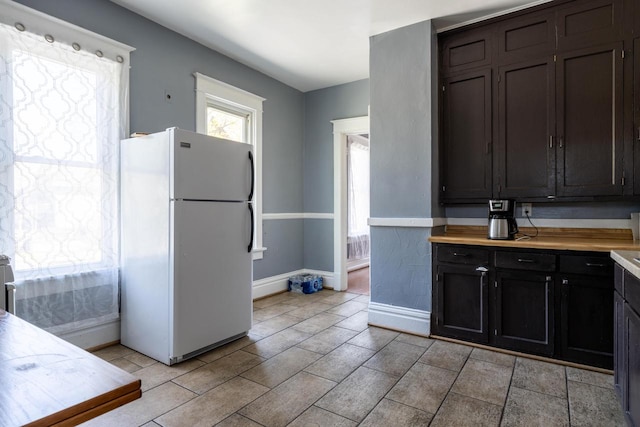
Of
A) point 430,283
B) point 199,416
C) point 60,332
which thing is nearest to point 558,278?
point 430,283

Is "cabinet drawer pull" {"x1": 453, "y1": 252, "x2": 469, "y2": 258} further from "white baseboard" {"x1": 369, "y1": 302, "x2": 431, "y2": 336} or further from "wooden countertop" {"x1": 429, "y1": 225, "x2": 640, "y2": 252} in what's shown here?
"white baseboard" {"x1": 369, "y1": 302, "x2": 431, "y2": 336}

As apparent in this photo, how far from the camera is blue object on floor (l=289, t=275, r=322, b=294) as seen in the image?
4.66 metres

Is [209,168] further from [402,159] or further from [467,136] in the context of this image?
[467,136]

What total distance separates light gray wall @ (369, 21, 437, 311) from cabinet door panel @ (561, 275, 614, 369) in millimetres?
1004

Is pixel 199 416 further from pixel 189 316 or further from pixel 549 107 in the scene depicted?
pixel 549 107

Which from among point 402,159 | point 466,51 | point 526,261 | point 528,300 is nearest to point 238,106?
point 402,159

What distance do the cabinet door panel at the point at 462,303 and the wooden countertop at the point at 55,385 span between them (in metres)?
2.70

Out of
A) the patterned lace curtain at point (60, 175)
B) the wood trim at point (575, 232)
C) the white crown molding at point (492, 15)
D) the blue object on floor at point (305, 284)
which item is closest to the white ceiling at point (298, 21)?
the white crown molding at point (492, 15)

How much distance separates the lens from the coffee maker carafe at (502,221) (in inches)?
112

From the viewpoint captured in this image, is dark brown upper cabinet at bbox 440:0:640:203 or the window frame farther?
the window frame

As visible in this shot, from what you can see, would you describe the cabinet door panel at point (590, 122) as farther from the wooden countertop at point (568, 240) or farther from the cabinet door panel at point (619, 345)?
the cabinet door panel at point (619, 345)

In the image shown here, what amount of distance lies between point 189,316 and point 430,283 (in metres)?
2.00

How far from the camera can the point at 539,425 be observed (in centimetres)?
185

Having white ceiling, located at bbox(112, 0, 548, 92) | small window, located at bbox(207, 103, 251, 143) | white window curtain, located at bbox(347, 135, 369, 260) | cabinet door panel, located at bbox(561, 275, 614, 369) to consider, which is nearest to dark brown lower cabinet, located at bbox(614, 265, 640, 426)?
cabinet door panel, located at bbox(561, 275, 614, 369)
